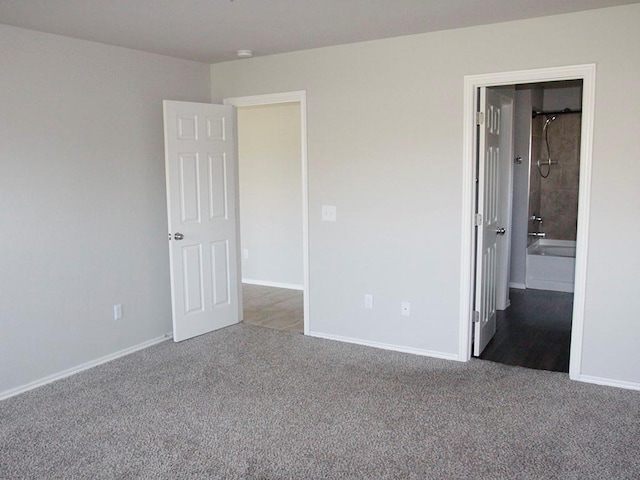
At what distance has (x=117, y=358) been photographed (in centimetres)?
428

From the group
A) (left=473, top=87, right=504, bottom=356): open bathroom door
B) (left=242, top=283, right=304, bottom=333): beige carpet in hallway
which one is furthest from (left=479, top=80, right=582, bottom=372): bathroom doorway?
(left=242, top=283, right=304, bottom=333): beige carpet in hallway

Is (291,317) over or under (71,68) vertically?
under

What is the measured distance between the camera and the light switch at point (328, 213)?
14.9ft

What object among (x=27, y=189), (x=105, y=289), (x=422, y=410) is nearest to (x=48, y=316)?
(x=105, y=289)

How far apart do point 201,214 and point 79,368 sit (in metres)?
1.55

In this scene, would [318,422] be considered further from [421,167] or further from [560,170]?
[560,170]

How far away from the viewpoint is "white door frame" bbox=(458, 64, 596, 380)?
3492 millimetres

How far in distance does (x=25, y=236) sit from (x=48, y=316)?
23.4 inches

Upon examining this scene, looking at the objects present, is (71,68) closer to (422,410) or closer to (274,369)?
(274,369)

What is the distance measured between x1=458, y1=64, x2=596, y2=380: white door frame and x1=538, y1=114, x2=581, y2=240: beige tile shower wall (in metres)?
3.69

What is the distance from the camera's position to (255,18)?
11.2 ft

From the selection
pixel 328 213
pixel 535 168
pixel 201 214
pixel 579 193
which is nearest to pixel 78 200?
pixel 201 214

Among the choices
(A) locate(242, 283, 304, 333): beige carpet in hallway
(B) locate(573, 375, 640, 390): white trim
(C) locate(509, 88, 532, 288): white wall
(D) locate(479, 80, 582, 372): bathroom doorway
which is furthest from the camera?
(C) locate(509, 88, 532, 288): white wall

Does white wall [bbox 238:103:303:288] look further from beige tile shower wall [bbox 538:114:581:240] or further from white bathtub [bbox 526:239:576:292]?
beige tile shower wall [bbox 538:114:581:240]
